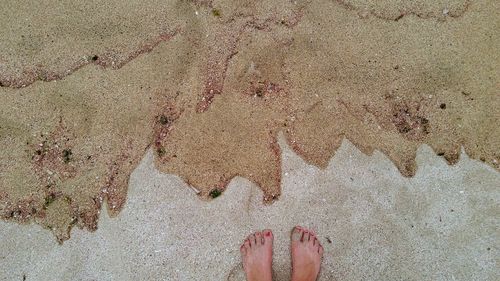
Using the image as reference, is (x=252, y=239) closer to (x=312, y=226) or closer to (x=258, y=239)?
(x=258, y=239)

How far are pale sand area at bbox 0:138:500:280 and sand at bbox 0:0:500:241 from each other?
0.08 metres

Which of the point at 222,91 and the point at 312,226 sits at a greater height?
the point at 222,91

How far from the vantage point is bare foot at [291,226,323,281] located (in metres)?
2.53

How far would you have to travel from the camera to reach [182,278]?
255 cm

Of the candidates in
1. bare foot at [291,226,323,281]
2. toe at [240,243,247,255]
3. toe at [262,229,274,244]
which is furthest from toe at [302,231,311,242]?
toe at [240,243,247,255]

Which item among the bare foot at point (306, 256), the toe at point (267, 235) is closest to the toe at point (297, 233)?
the bare foot at point (306, 256)

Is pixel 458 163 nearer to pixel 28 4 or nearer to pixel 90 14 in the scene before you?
pixel 90 14

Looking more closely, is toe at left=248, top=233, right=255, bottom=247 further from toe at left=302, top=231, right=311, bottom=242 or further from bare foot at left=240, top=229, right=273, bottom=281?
toe at left=302, top=231, right=311, bottom=242

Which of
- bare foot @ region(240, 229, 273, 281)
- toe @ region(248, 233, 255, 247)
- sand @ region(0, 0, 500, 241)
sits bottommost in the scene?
bare foot @ region(240, 229, 273, 281)

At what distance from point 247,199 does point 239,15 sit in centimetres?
105

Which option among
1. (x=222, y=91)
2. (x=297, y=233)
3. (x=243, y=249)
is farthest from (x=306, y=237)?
(x=222, y=91)

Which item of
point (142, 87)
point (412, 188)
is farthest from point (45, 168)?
point (412, 188)

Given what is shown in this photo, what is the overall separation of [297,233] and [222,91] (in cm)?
90

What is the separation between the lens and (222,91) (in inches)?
104
